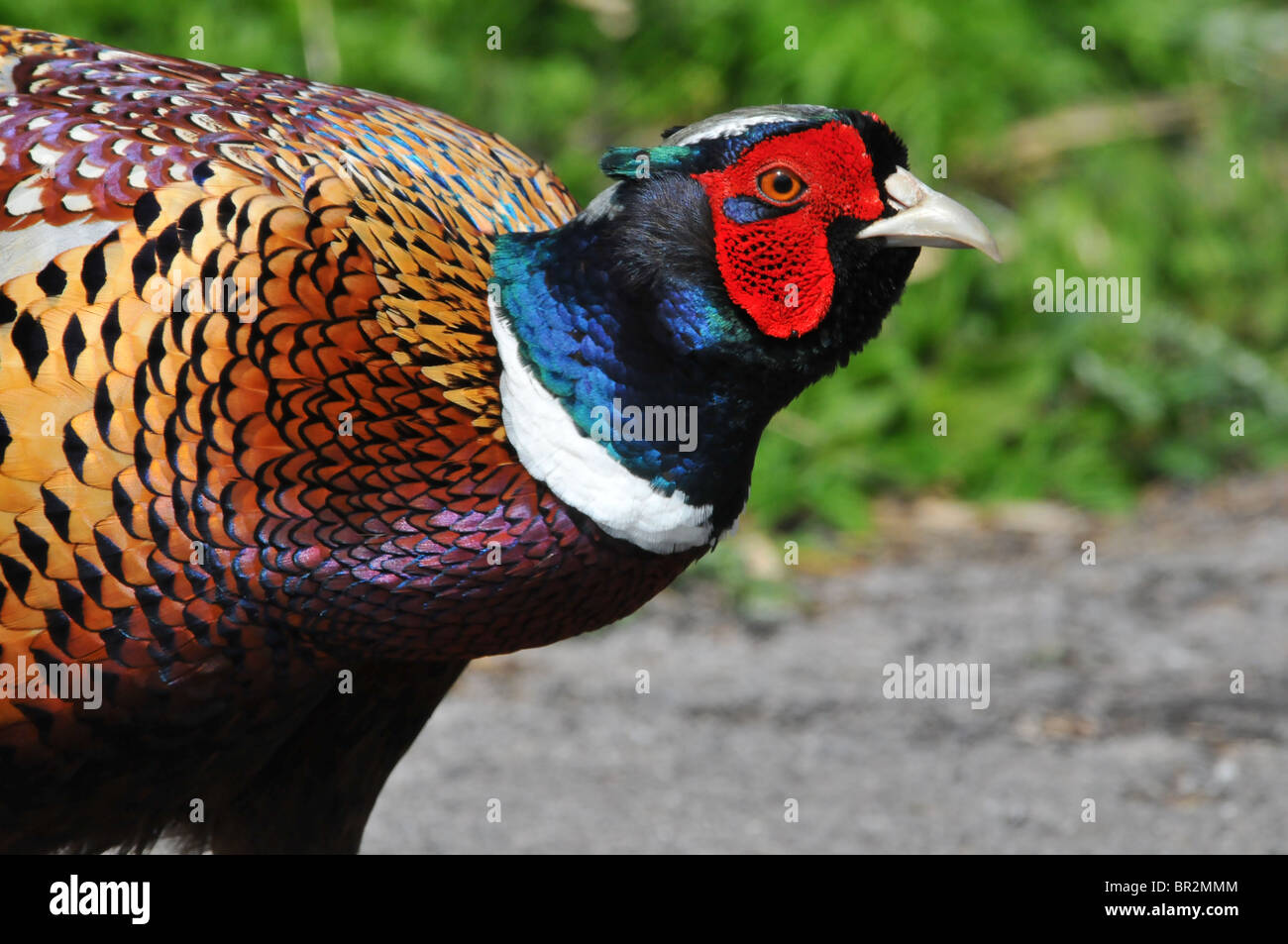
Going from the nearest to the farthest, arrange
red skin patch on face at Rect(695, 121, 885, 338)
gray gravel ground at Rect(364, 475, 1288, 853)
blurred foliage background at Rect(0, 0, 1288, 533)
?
red skin patch on face at Rect(695, 121, 885, 338) → gray gravel ground at Rect(364, 475, 1288, 853) → blurred foliage background at Rect(0, 0, 1288, 533)

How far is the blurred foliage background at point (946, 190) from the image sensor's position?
19.3ft

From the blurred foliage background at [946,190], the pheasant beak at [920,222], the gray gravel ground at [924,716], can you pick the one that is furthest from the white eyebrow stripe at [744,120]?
the blurred foliage background at [946,190]

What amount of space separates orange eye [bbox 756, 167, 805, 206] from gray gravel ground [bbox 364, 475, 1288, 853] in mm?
2096

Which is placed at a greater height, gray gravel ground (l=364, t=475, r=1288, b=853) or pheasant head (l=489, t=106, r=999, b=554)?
pheasant head (l=489, t=106, r=999, b=554)

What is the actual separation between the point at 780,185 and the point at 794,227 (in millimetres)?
64

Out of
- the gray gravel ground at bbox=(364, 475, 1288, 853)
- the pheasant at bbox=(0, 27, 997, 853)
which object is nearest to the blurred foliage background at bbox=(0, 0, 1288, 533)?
the gray gravel ground at bbox=(364, 475, 1288, 853)

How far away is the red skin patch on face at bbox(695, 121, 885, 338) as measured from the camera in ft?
7.48

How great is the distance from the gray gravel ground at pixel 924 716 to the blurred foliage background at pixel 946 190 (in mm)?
301

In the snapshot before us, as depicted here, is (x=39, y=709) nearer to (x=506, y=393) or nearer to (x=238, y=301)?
(x=238, y=301)

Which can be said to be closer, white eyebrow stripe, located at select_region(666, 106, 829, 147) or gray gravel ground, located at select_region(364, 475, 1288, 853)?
white eyebrow stripe, located at select_region(666, 106, 829, 147)

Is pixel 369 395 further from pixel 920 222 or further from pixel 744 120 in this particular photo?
pixel 920 222

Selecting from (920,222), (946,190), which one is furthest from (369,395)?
(946,190)

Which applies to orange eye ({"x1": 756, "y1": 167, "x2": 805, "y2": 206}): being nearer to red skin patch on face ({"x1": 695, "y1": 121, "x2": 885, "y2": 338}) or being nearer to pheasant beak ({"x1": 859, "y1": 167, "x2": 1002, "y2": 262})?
red skin patch on face ({"x1": 695, "y1": 121, "x2": 885, "y2": 338})

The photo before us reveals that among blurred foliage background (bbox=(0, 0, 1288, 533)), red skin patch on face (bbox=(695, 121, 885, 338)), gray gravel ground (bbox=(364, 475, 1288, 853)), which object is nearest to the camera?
red skin patch on face (bbox=(695, 121, 885, 338))
